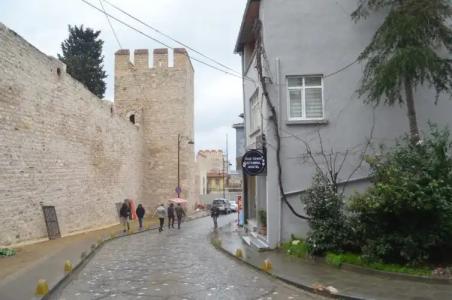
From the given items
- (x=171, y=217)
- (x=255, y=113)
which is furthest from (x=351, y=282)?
(x=171, y=217)

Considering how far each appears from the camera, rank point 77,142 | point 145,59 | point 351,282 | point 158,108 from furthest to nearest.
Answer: point 145,59 < point 158,108 < point 77,142 < point 351,282

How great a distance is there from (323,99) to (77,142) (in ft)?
44.5

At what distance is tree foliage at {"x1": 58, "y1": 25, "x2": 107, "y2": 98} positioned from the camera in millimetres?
44438

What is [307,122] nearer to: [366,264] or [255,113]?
[255,113]

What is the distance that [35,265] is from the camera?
1353 cm

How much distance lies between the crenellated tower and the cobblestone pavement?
84.9 feet

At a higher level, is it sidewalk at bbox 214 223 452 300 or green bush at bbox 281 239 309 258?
green bush at bbox 281 239 309 258

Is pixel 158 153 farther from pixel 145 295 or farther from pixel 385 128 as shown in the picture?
pixel 145 295

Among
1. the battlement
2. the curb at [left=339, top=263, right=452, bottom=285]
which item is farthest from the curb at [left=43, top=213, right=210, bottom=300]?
the battlement

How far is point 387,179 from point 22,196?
12.8 metres

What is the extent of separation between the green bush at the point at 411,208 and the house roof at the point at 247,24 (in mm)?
7751

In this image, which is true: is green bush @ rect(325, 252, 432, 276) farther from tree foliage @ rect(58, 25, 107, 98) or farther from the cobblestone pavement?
tree foliage @ rect(58, 25, 107, 98)

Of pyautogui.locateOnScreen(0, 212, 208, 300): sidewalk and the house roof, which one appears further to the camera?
the house roof

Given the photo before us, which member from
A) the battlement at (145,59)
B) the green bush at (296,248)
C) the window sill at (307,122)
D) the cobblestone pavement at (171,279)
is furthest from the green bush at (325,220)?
the battlement at (145,59)
